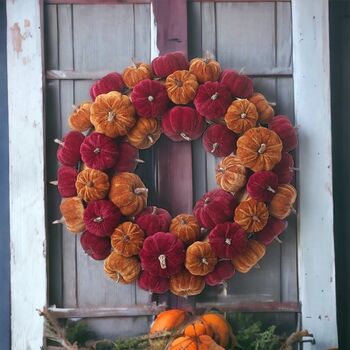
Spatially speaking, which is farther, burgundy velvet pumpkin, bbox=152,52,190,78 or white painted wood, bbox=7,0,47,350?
white painted wood, bbox=7,0,47,350

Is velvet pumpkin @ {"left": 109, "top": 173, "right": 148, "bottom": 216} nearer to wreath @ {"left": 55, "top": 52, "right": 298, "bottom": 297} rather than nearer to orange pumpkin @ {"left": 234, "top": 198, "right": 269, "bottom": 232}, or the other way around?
wreath @ {"left": 55, "top": 52, "right": 298, "bottom": 297}

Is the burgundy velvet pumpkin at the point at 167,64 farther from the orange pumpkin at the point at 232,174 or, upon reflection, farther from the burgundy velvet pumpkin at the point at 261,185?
the burgundy velvet pumpkin at the point at 261,185

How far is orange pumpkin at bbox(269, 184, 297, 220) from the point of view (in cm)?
244

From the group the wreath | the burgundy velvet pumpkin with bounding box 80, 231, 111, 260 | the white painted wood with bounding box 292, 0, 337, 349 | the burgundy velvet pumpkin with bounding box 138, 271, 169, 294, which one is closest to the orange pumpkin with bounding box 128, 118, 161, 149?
the wreath

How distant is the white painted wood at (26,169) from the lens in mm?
2566

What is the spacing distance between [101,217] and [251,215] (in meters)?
0.63

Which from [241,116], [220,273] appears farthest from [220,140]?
[220,273]

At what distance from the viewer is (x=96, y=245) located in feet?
7.97

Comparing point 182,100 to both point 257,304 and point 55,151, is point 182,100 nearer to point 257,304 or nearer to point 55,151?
point 55,151

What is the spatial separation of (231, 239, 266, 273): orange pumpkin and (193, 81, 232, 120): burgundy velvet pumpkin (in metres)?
0.59

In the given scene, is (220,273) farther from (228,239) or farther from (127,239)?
(127,239)

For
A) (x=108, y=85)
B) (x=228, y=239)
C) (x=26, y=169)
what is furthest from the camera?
(x=26, y=169)

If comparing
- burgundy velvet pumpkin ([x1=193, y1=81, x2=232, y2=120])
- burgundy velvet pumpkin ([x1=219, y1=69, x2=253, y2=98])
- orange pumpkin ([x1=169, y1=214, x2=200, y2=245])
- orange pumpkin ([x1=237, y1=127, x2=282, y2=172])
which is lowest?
orange pumpkin ([x1=169, y1=214, x2=200, y2=245])

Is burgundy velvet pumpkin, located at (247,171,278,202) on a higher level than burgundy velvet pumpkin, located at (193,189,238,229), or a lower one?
higher
